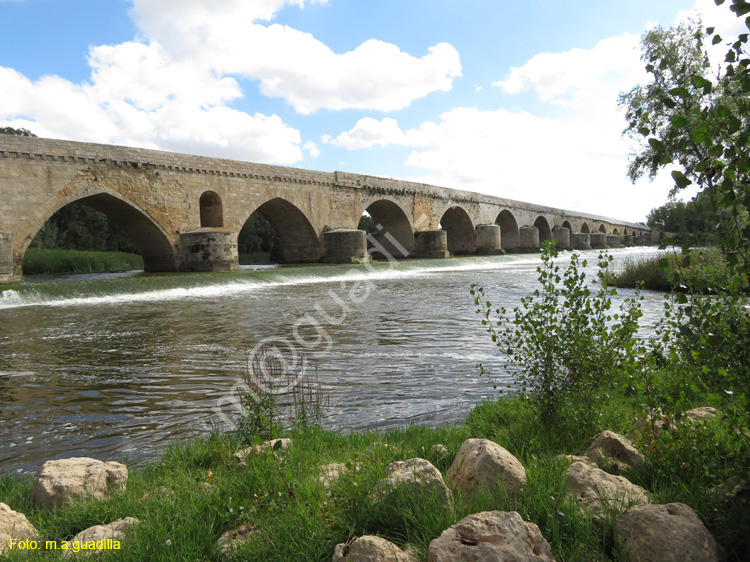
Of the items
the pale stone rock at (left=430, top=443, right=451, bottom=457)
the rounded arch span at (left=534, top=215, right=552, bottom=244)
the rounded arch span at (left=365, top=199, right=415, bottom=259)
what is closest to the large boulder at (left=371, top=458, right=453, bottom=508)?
the pale stone rock at (left=430, top=443, right=451, bottom=457)

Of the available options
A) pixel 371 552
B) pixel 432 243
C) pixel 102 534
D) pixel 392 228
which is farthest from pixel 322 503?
pixel 392 228

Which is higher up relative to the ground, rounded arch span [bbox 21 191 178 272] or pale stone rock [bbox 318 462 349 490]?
rounded arch span [bbox 21 191 178 272]

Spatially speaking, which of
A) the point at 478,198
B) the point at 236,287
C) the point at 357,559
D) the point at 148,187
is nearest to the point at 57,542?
the point at 357,559

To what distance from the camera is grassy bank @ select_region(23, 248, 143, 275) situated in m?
23.0

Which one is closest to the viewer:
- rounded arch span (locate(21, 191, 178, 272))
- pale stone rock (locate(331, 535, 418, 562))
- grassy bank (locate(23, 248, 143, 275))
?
pale stone rock (locate(331, 535, 418, 562))

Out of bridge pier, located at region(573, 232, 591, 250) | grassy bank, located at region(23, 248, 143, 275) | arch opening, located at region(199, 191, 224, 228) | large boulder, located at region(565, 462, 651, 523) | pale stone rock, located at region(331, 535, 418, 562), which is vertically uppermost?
arch opening, located at region(199, 191, 224, 228)

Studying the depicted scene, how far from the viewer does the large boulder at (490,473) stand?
221 cm

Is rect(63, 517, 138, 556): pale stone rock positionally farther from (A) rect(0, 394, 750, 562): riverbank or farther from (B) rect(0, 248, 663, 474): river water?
(B) rect(0, 248, 663, 474): river water

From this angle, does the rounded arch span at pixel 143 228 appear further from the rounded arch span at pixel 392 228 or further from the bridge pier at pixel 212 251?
the rounded arch span at pixel 392 228

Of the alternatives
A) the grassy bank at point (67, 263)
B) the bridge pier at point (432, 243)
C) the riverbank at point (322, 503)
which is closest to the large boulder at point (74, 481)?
the riverbank at point (322, 503)

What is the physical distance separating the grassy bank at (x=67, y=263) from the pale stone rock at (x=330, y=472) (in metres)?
25.0

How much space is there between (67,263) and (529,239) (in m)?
35.9

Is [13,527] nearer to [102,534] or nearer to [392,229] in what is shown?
[102,534]

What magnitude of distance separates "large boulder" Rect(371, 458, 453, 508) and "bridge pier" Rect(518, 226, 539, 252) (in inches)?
1795
